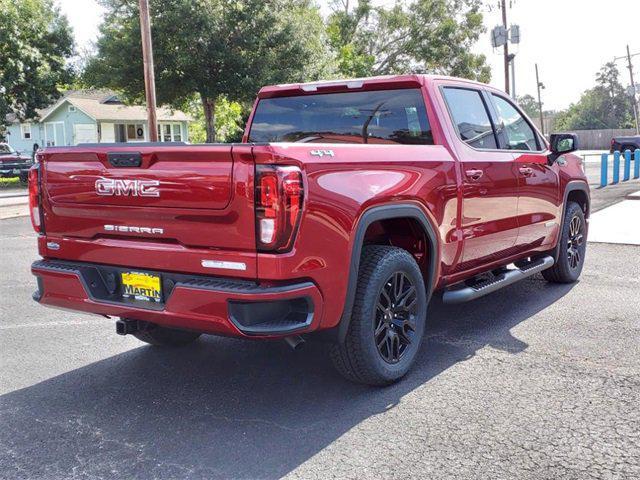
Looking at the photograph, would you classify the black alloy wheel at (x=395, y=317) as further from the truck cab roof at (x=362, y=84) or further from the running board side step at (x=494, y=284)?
the truck cab roof at (x=362, y=84)

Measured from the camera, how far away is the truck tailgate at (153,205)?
3.34 meters

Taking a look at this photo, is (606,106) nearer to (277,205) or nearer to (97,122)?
(97,122)

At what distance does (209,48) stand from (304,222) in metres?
23.0

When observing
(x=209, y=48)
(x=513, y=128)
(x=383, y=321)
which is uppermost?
(x=209, y=48)

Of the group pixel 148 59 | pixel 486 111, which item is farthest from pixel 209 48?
pixel 486 111

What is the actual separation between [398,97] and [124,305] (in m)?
2.38

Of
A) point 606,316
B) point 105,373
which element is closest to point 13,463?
point 105,373

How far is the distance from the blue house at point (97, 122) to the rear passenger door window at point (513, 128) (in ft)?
132

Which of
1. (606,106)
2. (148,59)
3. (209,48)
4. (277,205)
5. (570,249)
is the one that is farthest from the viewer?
(606,106)

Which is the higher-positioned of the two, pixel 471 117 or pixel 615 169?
pixel 471 117

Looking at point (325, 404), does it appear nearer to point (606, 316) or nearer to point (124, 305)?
point (124, 305)

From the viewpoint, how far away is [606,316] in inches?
220

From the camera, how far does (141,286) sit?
3693mm

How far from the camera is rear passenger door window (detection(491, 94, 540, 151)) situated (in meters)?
5.54
